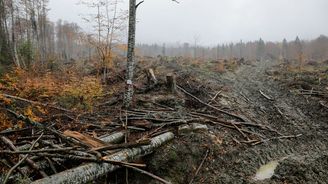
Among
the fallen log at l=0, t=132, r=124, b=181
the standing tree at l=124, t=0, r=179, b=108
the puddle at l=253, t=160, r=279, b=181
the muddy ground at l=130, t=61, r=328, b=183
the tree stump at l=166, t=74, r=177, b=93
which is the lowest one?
the puddle at l=253, t=160, r=279, b=181

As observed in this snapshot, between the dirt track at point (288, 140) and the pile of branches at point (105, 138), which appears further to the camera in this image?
the dirt track at point (288, 140)

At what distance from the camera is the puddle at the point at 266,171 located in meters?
6.27

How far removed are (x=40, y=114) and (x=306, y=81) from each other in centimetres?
1488

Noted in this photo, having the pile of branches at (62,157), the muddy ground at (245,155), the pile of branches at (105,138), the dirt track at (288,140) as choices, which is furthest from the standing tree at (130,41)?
the dirt track at (288,140)

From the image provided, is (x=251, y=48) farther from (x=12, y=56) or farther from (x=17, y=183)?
(x=17, y=183)

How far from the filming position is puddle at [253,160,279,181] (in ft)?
20.6

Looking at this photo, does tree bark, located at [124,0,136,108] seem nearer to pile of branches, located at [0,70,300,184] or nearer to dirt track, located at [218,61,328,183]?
pile of branches, located at [0,70,300,184]

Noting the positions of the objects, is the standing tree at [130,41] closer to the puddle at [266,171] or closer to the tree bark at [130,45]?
the tree bark at [130,45]

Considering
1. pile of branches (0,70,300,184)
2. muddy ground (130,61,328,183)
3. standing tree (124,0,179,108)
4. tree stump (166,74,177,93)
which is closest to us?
pile of branches (0,70,300,184)

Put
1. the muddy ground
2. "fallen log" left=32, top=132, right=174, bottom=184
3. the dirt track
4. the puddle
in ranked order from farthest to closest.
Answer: the dirt track → the puddle → the muddy ground → "fallen log" left=32, top=132, right=174, bottom=184

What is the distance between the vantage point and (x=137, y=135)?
699cm

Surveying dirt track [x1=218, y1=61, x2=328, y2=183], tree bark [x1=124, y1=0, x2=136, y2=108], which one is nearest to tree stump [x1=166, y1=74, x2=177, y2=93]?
tree bark [x1=124, y1=0, x2=136, y2=108]

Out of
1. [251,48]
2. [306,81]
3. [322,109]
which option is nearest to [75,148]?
[322,109]

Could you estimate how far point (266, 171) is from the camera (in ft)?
21.7
